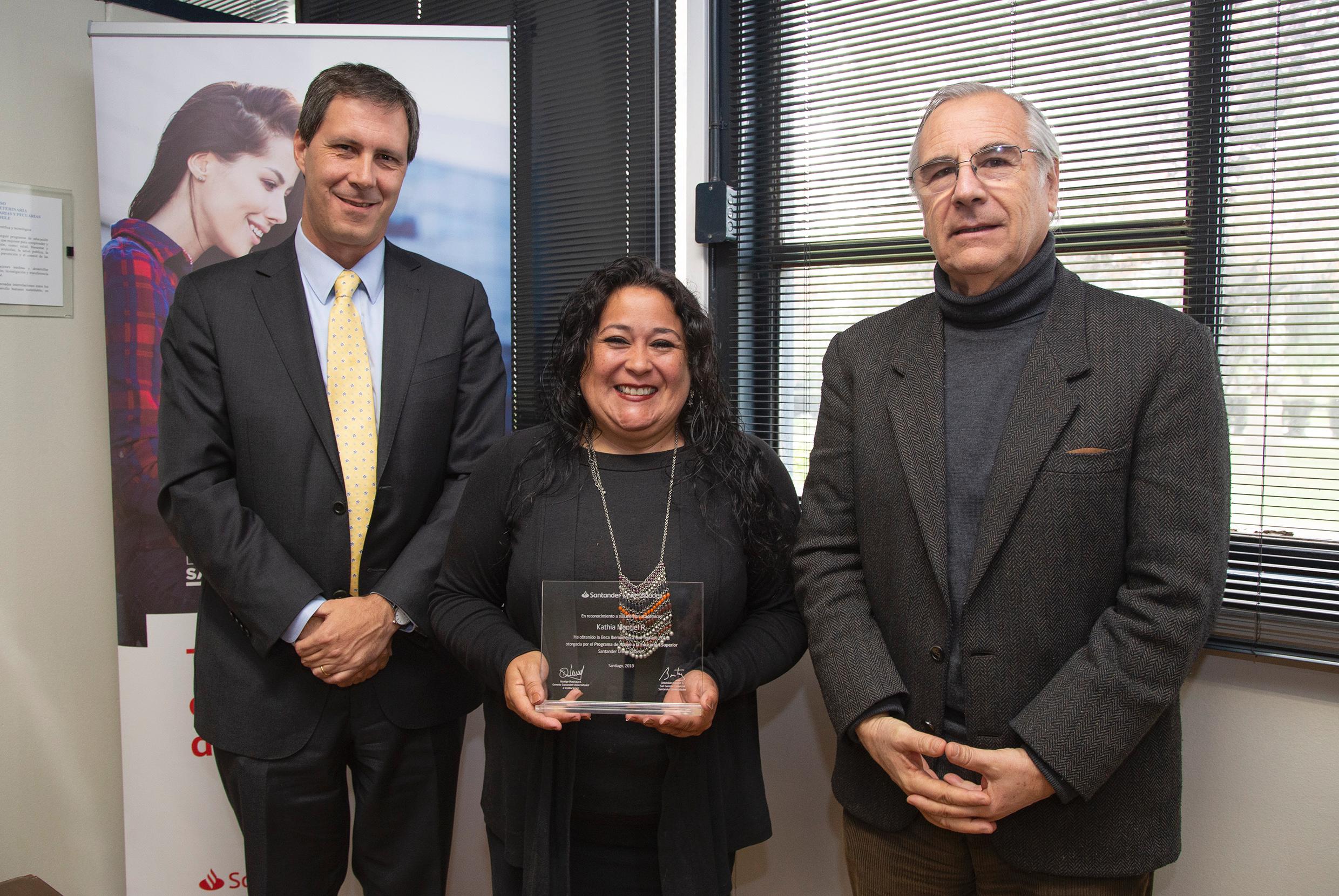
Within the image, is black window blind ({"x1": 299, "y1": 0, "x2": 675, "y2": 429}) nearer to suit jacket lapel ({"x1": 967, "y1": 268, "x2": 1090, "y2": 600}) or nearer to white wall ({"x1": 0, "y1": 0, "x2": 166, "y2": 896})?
white wall ({"x1": 0, "y1": 0, "x2": 166, "y2": 896})

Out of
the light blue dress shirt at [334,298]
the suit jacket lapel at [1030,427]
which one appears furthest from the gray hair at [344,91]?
the suit jacket lapel at [1030,427]

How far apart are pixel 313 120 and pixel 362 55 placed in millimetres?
599

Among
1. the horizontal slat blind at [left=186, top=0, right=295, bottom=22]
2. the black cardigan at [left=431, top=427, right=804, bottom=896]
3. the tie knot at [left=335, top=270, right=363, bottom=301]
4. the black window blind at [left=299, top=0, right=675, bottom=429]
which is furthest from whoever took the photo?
the horizontal slat blind at [left=186, top=0, right=295, bottom=22]

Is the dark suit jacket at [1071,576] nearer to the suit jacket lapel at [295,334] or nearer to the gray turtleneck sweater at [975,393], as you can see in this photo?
the gray turtleneck sweater at [975,393]

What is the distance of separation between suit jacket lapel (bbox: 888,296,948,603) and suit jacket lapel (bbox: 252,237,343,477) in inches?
44.8

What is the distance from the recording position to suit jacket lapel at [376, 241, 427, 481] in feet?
5.92

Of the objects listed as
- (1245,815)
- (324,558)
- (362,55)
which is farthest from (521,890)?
(362,55)

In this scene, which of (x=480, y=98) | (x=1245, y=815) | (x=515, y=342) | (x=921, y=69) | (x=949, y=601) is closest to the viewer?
(x=949, y=601)

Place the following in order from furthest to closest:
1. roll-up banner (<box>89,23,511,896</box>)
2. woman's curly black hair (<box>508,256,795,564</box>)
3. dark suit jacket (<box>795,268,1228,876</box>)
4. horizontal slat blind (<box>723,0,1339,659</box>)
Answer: roll-up banner (<box>89,23,511,896</box>) → horizontal slat blind (<box>723,0,1339,659</box>) → woman's curly black hair (<box>508,256,795,564</box>) → dark suit jacket (<box>795,268,1228,876</box>)

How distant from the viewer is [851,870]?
1.52 metres

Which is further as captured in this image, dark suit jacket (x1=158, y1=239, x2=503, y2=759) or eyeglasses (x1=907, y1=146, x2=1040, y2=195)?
dark suit jacket (x1=158, y1=239, x2=503, y2=759)

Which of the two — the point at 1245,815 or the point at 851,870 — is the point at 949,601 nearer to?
the point at 851,870

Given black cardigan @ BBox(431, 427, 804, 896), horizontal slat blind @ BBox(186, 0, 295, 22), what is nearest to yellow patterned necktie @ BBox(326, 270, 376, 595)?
black cardigan @ BBox(431, 427, 804, 896)

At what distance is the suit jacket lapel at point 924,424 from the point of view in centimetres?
134
